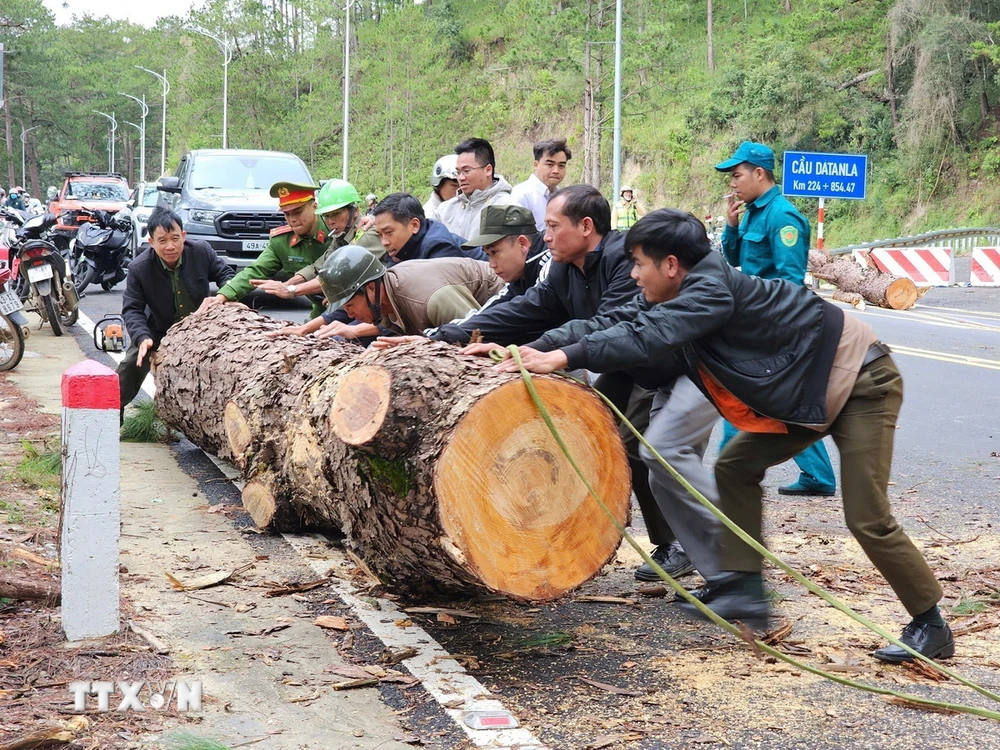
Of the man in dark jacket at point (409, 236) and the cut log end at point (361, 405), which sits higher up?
the man in dark jacket at point (409, 236)

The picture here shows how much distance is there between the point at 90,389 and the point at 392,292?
5.76 feet

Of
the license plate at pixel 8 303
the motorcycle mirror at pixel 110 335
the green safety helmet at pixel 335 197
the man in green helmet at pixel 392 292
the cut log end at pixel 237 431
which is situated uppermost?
the green safety helmet at pixel 335 197

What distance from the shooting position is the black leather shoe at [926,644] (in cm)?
392

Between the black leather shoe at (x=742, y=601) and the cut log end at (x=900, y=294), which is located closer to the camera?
the black leather shoe at (x=742, y=601)

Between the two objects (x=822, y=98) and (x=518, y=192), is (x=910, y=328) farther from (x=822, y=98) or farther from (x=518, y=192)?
(x=822, y=98)

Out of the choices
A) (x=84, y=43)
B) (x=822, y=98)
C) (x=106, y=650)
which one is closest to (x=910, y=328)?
(x=106, y=650)

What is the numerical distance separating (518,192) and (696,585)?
3.55 metres

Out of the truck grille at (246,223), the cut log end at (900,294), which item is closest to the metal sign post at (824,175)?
the cut log end at (900,294)

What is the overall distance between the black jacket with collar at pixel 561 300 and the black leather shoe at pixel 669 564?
1125 mm

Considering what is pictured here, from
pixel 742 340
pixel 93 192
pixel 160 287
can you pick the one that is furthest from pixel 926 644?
pixel 93 192

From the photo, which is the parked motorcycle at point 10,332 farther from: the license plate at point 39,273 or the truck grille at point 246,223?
the truck grille at point 246,223

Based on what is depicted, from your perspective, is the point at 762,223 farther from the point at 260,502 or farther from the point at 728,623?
the point at 260,502

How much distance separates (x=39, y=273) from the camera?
478 inches

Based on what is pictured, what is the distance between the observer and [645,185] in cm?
4512
